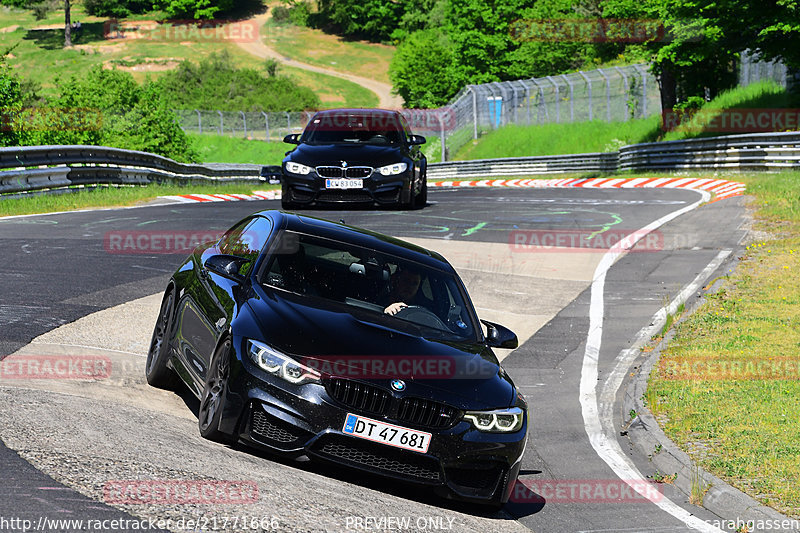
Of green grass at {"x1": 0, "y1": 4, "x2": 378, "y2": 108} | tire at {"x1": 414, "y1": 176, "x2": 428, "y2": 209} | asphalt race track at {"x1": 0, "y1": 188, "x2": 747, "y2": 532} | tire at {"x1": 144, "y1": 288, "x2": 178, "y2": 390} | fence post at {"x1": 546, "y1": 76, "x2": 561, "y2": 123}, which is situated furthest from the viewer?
green grass at {"x1": 0, "y1": 4, "x2": 378, "y2": 108}

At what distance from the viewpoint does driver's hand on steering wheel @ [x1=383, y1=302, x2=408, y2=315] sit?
7.13 metres

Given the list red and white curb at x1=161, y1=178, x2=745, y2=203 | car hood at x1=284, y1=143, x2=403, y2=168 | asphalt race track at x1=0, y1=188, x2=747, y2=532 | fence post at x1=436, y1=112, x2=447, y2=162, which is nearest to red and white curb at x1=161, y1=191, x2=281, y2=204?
red and white curb at x1=161, y1=178, x2=745, y2=203

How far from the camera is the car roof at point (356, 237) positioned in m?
7.57

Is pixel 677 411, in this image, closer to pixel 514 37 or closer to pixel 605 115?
pixel 605 115

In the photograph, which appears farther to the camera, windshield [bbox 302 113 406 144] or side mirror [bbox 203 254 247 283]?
windshield [bbox 302 113 406 144]

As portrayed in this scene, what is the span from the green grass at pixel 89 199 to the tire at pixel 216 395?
1445cm

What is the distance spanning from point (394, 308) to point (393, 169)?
478 inches

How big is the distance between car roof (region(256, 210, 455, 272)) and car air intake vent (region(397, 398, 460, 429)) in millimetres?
1672

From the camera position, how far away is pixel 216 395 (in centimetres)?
635

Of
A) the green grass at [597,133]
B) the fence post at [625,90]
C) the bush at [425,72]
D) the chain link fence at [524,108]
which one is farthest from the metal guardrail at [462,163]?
the bush at [425,72]

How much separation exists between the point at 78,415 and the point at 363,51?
12547 centimetres

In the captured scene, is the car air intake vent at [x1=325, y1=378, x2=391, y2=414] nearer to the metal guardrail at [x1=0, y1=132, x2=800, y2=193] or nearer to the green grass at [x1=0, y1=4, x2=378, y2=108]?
the metal guardrail at [x1=0, y1=132, x2=800, y2=193]

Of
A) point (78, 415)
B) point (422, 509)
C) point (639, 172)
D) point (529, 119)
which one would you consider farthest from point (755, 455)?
point (529, 119)

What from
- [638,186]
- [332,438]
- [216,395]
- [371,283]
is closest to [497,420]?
[332,438]
